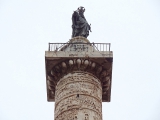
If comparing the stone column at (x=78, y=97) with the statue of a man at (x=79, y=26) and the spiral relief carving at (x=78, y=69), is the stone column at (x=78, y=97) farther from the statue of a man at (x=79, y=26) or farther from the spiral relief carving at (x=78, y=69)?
the statue of a man at (x=79, y=26)

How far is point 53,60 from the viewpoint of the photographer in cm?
1136

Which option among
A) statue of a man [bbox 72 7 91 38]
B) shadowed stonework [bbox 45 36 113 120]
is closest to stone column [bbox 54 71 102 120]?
shadowed stonework [bbox 45 36 113 120]

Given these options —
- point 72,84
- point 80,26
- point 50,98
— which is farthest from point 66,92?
point 80,26

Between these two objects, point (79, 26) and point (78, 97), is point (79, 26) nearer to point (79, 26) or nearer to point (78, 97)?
point (79, 26)

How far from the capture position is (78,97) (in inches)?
412

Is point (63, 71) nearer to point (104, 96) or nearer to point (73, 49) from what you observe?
point (73, 49)

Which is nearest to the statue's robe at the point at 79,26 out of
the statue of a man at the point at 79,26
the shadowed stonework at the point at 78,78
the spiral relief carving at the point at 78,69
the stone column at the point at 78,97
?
the statue of a man at the point at 79,26

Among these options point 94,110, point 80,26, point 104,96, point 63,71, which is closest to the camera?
point 94,110

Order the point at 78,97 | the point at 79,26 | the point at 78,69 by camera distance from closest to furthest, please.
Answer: the point at 78,97
the point at 78,69
the point at 79,26

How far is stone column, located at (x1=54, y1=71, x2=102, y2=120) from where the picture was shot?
10.1m

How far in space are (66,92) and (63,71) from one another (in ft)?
2.68

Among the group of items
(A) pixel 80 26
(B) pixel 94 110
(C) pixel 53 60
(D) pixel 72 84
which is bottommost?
(B) pixel 94 110

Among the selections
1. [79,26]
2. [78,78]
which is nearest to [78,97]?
[78,78]

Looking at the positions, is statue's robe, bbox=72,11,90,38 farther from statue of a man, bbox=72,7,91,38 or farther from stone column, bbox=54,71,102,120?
stone column, bbox=54,71,102,120
